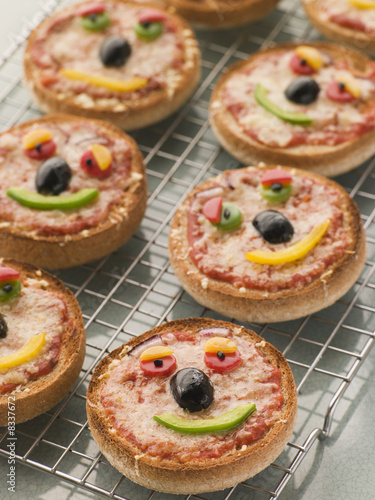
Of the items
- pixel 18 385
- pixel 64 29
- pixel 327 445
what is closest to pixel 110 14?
pixel 64 29

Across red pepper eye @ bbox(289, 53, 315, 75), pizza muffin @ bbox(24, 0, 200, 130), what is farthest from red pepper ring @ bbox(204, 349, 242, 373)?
red pepper eye @ bbox(289, 53, 315, 75)

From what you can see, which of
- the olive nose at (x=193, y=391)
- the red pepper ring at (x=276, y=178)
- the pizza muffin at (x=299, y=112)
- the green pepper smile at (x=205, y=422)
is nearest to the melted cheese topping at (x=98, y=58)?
the pizza muffin at (x=299, y=112)

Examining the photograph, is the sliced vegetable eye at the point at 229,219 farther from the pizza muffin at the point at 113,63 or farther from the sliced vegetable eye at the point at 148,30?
the sliced vegetable eye at the point at 148,30

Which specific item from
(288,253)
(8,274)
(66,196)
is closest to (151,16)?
(66,196)

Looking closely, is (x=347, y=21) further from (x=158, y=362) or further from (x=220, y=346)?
(x=158, y=362)

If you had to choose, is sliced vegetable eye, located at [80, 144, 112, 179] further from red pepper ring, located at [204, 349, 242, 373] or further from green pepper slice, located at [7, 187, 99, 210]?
red pepper ring, located at [204, 349, 242, 373]

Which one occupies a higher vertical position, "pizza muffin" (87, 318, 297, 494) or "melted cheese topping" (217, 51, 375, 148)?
"melted cheese topping" (217, 51, 375, 148)
